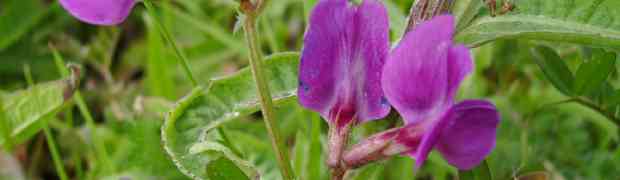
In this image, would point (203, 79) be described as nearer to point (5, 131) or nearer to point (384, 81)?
point (5, 131)

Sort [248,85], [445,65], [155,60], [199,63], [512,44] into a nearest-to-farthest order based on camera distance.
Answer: [445,65] < [248,85] < [512,44] < [155,60] < [199,63]

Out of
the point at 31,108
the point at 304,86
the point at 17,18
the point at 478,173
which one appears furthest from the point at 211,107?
the point at 17,18

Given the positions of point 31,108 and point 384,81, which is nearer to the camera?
point 384,81

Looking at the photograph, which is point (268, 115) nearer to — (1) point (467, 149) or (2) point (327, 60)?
(2) point (327, 60)

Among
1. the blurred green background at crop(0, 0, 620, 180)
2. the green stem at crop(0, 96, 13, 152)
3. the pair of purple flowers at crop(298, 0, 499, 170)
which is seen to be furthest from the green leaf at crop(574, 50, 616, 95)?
the green stem at crop(0, 96, 13, 152)

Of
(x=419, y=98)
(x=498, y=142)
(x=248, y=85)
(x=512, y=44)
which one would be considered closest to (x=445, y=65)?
(x=419, y=98)

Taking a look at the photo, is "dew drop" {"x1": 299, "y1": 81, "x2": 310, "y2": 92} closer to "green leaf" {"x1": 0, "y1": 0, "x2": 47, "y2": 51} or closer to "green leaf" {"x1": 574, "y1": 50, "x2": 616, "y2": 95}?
"green leaf" {"x1": 574, "y1": 50, "x2": 616, "y2": 95}
